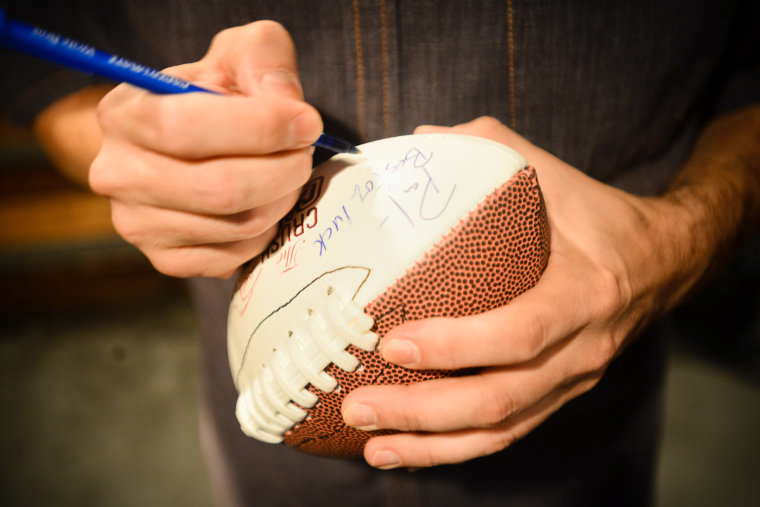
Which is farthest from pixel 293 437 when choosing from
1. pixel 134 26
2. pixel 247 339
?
pixel 134 26

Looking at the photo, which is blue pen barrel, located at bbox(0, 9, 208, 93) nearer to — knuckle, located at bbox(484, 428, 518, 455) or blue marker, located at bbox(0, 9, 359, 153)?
blue marker, located at bbox(0, 9, 359, 153)

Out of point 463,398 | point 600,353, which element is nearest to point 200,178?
point 463,398

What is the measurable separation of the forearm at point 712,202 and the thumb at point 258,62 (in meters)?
0.42

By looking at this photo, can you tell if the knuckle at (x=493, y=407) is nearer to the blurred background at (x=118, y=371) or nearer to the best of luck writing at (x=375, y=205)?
the best of luck writing at (x=375, y=205)

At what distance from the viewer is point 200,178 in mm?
346

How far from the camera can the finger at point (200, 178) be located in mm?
346

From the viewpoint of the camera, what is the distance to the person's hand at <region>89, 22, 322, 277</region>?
12.7 inches

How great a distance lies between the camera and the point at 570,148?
569mm

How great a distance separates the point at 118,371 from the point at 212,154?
1943mm

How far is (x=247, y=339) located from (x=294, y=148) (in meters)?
0.22

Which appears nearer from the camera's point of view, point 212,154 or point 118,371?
point 212,154

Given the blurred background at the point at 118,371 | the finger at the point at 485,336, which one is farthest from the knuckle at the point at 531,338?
the blurred background at the point at 118,371

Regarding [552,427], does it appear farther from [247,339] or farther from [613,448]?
[247,339]

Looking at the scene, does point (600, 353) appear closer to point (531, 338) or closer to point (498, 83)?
point (531, 338)
